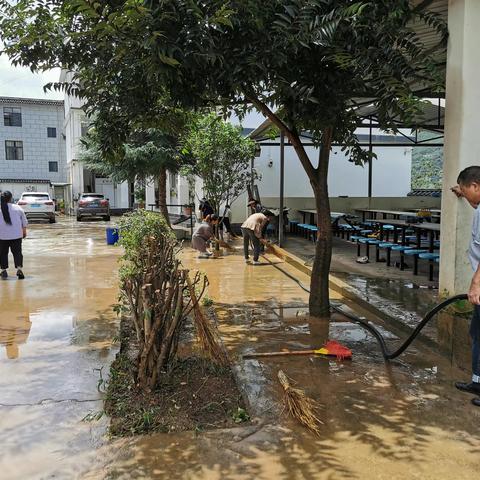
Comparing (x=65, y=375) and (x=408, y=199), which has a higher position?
(x=408, y=199)

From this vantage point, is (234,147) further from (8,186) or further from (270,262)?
(8,186)

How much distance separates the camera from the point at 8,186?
36531mm

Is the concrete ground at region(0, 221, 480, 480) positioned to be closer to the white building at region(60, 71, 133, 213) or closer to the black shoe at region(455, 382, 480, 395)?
the black shoe at region(455, 382, 480, 395)

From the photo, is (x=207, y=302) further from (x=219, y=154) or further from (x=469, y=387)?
(x=219, y=154)

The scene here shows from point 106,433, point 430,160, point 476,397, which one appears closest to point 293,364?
point 476,397

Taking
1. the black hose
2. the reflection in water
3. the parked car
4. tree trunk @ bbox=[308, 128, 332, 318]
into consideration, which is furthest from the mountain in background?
the reflection in water

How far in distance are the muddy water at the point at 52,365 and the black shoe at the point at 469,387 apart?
2.79 metres

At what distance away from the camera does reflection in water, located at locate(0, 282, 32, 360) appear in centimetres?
551

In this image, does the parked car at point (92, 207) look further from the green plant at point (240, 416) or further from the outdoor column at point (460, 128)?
the green plant at point (240, 416)

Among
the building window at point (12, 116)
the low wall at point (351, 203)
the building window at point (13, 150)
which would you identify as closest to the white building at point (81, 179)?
the building window at point (12, 116)

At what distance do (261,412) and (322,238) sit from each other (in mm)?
2892

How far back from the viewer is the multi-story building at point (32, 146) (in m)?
37.8

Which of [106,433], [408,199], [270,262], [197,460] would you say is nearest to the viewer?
[197,460]

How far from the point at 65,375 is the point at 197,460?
199cm
